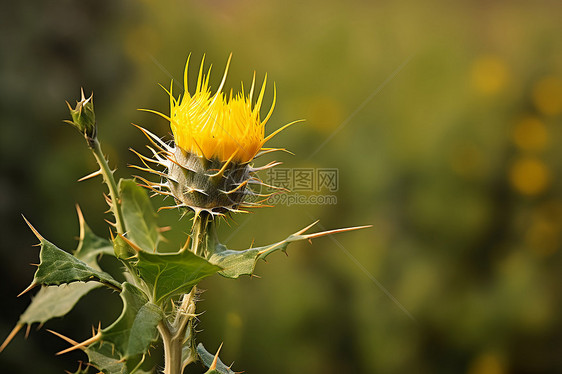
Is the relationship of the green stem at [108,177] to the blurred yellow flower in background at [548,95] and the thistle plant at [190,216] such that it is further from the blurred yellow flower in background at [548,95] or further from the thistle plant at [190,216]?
the blurred yellow flower in background at [548,95]

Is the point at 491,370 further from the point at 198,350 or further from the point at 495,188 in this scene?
the point at 198,350

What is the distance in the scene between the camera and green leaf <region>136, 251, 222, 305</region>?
53 cm

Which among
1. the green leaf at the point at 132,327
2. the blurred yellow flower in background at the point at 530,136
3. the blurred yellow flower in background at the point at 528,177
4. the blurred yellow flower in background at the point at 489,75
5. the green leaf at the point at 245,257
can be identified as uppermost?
the green leaf at the point at 245,257

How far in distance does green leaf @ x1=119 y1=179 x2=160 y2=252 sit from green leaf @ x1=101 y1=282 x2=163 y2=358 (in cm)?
20

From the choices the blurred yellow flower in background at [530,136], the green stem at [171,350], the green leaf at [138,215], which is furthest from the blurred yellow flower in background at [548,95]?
the green stem at [171,350]

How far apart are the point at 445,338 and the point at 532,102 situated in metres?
1.37

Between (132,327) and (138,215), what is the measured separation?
0.29 metres

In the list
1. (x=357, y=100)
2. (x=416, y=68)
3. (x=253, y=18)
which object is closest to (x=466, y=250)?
(x=357, y=100)

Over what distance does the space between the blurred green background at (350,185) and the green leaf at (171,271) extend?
3.97 feet

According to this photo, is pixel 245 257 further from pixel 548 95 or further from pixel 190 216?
pixel 548 95

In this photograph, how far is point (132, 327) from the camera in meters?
0.53

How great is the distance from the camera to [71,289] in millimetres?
746

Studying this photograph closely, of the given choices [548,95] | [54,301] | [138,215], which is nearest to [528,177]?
[548,95]

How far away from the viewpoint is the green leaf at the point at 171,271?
535 millimetres
